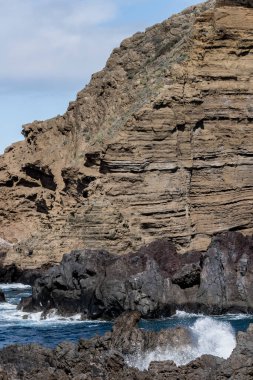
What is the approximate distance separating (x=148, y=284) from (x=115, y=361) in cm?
2270

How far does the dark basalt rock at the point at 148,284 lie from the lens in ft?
161

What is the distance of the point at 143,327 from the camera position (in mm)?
43938

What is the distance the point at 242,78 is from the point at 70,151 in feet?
72.3

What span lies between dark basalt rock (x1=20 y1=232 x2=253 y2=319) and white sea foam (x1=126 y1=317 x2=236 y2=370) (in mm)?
14393

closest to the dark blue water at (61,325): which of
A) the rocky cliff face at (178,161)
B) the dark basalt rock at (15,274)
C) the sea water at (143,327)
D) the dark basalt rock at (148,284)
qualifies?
the sea water at (143,327)

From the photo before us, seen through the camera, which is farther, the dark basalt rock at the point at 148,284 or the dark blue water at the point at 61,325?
the dark basalt rock at the point at 148,284

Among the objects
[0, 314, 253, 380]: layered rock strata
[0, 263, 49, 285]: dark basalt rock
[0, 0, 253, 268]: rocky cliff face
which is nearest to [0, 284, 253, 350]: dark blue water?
[0, 314, 253, 380]: layered rock strata

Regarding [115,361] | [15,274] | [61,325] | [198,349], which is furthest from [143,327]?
[15,274]

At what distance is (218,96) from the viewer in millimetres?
71812

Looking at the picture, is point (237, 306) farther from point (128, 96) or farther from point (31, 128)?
point (31, 128)

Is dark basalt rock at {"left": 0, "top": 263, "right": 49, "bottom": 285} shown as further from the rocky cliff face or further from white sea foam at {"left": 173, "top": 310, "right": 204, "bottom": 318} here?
white sea foam at {"left": 173, "top": 310, "right": 204, "bottom": 318}

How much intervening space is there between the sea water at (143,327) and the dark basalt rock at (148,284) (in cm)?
92

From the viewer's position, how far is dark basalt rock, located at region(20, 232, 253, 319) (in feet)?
161

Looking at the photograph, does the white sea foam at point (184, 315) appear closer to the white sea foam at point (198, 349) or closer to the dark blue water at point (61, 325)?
the dark blue water at point (61, 325)
